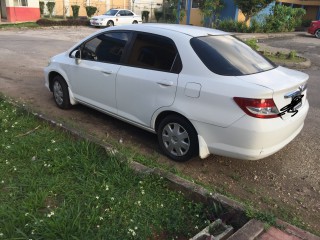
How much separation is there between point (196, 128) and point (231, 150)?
467 mm

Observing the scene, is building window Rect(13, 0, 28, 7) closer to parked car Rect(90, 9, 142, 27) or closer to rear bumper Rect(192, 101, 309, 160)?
parked car Rect(90, 9, 142, 27)

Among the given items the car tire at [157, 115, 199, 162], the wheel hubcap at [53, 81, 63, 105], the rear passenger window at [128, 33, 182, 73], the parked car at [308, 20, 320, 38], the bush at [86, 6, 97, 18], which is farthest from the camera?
the bush at [86, 6, 97, 18]

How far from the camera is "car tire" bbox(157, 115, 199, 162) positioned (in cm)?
393

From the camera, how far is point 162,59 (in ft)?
13.6

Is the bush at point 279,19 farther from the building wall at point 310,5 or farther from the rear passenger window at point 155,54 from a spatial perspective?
the rear passenger window at point 155,54

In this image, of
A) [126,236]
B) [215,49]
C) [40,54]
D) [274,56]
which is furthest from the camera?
[274,56]

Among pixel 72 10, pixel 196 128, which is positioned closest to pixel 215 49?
pixel 196 128

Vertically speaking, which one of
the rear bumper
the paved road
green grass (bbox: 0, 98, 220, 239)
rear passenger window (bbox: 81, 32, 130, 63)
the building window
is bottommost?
the paved road

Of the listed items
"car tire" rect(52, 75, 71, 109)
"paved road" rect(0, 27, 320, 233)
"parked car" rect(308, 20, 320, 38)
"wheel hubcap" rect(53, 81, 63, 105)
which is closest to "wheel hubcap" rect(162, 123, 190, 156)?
"paved road" rect(0, 27, 320, 233)

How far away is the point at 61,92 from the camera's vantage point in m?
5.82

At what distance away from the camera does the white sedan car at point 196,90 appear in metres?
3.49

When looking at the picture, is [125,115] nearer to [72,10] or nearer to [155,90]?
[155,90]

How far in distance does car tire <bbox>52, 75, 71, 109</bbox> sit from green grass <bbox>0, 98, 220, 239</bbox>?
1554mm

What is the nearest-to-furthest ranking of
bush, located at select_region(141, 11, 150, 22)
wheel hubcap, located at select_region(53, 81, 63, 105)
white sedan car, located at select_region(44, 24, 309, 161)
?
white sedan car, located at select_region(44, 24, 309, 161) < wheel hubcap, located at select_region(53, 81, 63, 105) < bush, located at select_region(141, 11, 150, 22)
